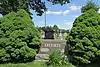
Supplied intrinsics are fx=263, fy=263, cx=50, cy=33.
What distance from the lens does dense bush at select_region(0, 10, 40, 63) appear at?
10586 millimetres

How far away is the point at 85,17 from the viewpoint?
11133 millimetres

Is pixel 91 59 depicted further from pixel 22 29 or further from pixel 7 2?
pixel 7 2

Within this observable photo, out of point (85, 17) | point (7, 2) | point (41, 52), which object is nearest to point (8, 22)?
point (41, 52)

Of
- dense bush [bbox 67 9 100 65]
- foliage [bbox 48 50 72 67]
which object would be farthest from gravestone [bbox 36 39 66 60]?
foliage [bbox 48 50 72 67]

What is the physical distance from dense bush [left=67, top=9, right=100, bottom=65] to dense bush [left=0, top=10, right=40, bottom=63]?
5.16 feet

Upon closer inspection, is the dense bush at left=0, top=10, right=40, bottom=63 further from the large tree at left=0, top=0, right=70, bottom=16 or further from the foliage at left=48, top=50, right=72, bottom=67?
the large tree at left=0, top=0, right=70, bottom=16

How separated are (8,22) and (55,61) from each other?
2701 mm

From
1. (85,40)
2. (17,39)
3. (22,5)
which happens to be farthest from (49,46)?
(22,5)

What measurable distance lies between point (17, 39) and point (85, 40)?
274 cm

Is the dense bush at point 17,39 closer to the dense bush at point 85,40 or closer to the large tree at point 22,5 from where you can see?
the dense bush at point 85,40

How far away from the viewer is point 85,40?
1046 centimetres

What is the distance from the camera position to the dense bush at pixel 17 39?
10586 mm

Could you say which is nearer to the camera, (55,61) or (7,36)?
(55,61)

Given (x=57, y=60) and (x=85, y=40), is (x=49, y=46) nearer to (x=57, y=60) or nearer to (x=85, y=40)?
(x=57, y=60)
